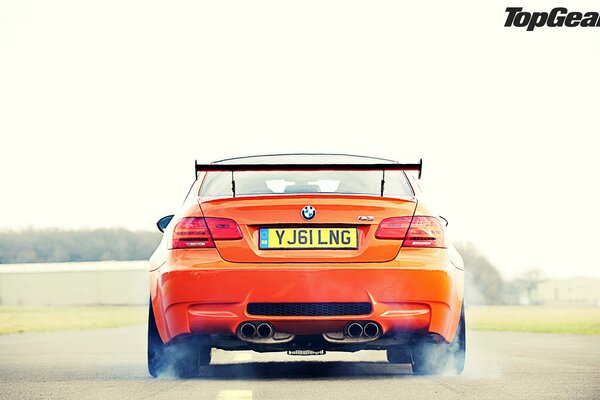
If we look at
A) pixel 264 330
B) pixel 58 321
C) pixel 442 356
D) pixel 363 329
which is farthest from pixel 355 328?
pixel 58 321

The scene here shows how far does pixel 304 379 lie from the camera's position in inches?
284

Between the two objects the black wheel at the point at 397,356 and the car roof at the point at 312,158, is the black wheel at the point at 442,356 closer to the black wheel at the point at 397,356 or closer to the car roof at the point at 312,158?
the black wheel at the point at 397,356

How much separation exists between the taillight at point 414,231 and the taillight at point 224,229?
0.91m

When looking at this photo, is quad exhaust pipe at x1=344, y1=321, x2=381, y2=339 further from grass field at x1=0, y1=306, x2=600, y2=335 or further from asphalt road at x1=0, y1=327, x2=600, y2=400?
grass field at x1=0, y1=306, x2=600, y2=335

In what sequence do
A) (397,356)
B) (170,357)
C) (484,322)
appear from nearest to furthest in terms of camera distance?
(170,357) < (397,356) < (484,322)

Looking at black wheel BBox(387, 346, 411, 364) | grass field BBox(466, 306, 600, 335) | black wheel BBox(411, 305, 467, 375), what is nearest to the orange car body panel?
black wheel BBox(411, 305, 467, 375)

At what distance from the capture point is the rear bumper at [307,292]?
648cm

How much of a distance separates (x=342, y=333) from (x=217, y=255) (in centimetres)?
96

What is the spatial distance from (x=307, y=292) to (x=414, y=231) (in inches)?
33.1

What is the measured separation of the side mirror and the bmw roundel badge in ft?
4.09

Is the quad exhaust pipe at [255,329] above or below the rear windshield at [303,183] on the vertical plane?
below

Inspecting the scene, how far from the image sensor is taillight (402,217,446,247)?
265 inches

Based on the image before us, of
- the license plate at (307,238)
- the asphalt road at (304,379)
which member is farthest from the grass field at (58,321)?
the license plate at (307,238)

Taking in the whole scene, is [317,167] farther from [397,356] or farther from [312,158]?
[397,356]
